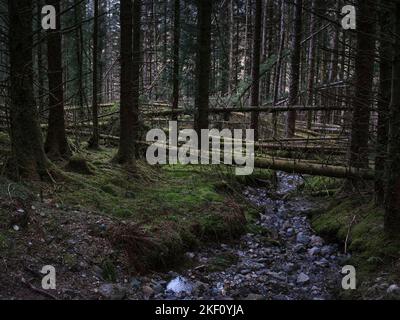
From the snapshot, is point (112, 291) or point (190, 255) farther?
point (190, 255)

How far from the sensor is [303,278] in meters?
6.61

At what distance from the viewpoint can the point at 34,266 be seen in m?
5.30

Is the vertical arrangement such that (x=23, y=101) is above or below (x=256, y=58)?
below

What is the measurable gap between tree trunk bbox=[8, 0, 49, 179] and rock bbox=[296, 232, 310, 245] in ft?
15.7

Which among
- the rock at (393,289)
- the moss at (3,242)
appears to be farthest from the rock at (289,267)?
the moss at (3,242)

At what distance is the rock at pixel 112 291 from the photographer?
5.27 m

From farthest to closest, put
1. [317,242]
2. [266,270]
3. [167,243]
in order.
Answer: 1. [317,242]
2. [266,270]
3. [167,243]

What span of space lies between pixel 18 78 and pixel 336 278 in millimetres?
5752

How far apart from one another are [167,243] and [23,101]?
331 centimetres

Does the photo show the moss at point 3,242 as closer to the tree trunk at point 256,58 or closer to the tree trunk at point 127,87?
the tree trunk at point 127,87

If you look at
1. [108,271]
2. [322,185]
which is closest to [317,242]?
[322,185]

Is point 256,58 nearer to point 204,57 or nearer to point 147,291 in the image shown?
point 204,57

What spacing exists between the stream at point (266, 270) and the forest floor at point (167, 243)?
2 centimetres
